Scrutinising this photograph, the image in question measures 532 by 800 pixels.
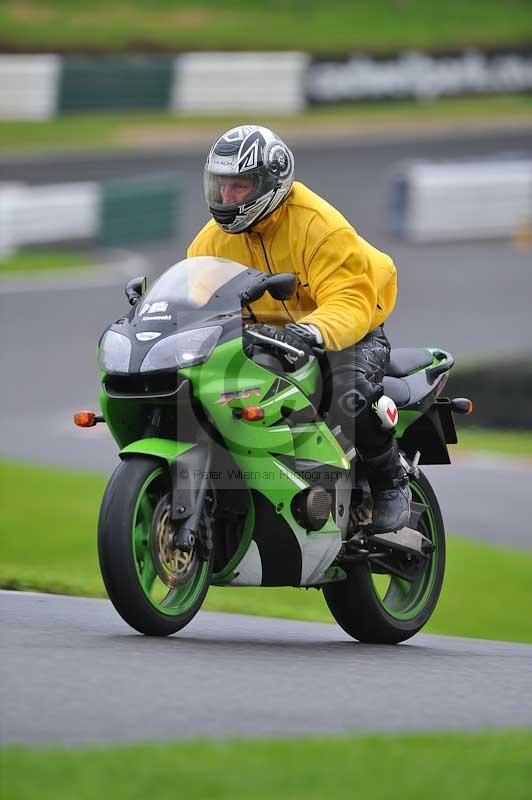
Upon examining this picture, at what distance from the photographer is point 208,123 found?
3453 cm

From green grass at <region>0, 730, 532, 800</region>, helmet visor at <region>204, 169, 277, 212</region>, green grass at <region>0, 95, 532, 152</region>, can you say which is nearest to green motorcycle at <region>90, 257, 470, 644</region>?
helmet visor at <region>204, 169, 277, 212</region>

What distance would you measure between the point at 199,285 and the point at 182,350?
1.42 ft

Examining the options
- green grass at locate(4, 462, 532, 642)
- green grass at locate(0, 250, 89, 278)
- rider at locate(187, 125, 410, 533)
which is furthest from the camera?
green grass at locate(0, 250, 89, 278)

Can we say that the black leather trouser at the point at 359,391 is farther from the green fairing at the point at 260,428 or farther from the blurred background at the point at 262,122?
the blurred background at the point at 262,122

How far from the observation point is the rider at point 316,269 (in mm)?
6578

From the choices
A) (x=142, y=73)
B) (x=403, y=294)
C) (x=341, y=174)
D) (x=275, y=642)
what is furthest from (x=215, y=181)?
(x=142, y=73)

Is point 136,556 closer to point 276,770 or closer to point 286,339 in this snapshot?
point 286,339

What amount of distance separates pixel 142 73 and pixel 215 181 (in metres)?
28.9

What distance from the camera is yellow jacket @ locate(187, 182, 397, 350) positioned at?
6617mm

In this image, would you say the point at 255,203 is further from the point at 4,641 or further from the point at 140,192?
the point at 140,192

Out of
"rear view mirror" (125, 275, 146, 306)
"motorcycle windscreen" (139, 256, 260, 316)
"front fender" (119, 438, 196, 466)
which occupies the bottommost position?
"front fender" (119, 438, 196, 466)

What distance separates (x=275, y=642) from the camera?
6.75 m

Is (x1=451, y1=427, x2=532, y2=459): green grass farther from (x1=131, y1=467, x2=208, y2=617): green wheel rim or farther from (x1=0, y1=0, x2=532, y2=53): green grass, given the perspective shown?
(x1=0, y1=0, x2=532, y2=53): green grass

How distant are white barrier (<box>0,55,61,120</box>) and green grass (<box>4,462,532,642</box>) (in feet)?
68.2
